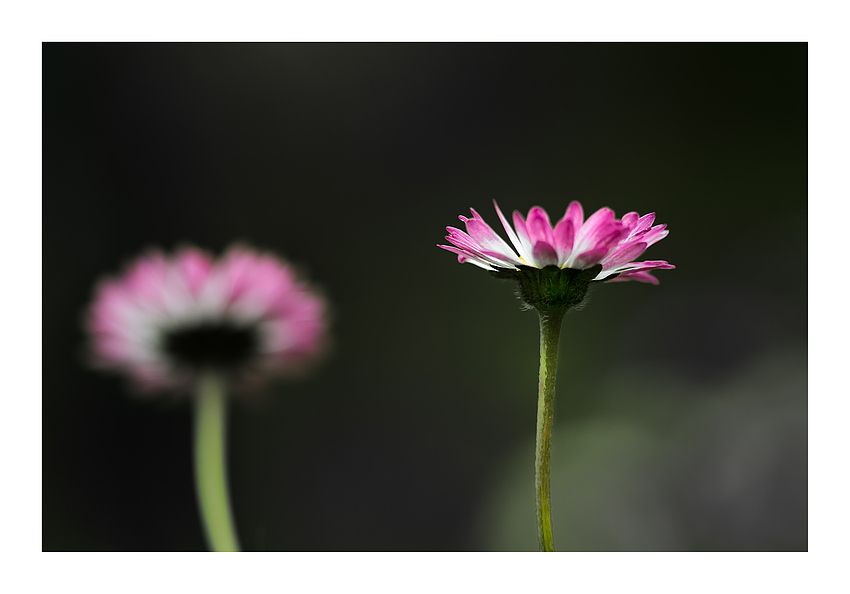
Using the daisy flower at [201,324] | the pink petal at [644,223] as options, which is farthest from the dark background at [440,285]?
the pink petal at [644,223]

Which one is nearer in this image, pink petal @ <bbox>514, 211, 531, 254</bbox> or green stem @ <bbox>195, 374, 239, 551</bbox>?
pink petal @ <bbox>514, 211, 531, 254</bbox>

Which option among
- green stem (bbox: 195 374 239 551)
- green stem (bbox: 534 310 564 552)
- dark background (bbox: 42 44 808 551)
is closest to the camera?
green stem (bbox: 534 310 564 552)

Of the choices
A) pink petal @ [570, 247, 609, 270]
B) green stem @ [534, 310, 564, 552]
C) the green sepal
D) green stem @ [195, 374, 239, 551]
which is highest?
pink petal @ [570, 247, 609, 270]

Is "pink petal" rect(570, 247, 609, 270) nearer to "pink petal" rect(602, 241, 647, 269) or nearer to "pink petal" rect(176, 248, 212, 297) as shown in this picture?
"pink petal" rect(602, 241, 647, 269)

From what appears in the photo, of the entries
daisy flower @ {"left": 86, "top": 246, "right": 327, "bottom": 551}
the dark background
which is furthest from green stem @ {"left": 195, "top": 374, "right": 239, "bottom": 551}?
the dark background

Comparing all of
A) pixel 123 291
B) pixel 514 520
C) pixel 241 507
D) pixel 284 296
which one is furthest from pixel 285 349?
pixel 514 520

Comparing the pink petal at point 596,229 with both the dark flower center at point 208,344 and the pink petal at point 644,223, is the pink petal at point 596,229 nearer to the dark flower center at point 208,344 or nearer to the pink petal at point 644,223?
the pink petal at point 644,223

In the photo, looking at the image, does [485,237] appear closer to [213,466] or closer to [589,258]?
[589,258]

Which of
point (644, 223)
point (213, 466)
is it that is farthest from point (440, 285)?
point (644, 223)
